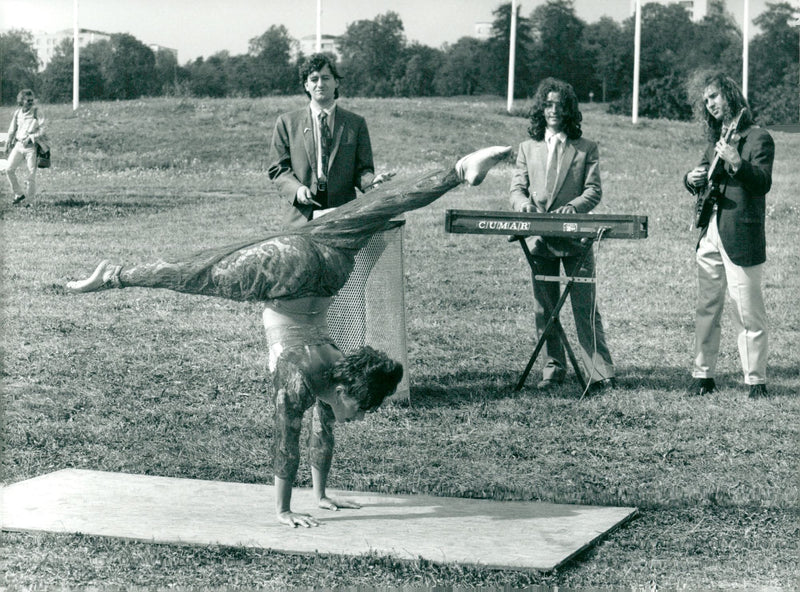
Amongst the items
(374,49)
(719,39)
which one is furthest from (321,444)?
(719,39)

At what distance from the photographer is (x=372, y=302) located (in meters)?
7.94

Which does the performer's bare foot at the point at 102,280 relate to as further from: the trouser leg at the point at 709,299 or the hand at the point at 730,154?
the trouser leg at the point at 709,299

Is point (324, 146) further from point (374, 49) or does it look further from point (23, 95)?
point (374, 49)

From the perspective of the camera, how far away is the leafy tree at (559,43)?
148ft

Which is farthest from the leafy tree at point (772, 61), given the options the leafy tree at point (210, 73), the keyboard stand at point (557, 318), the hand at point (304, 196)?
the hand at point (304, 196)

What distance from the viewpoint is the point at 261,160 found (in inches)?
1204

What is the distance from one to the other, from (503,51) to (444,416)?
38.9 meters

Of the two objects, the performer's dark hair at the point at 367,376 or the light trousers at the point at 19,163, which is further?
the light trousers at the point at 19,163

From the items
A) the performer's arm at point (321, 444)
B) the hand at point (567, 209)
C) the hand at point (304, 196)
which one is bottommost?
the performer's arm at point (321, 444)

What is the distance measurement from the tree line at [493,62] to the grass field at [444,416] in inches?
151

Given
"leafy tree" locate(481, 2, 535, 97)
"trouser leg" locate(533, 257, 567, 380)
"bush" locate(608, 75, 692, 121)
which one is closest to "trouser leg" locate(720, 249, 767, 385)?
"trouser leg" locate(533, 257, 567, 380)

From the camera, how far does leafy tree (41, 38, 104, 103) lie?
30.5 meters

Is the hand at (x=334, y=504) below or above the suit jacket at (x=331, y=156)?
below

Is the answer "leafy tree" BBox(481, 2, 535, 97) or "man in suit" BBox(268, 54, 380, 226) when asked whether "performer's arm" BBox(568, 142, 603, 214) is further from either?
"leafy tree" BBox(481, 2, 535, 97)
